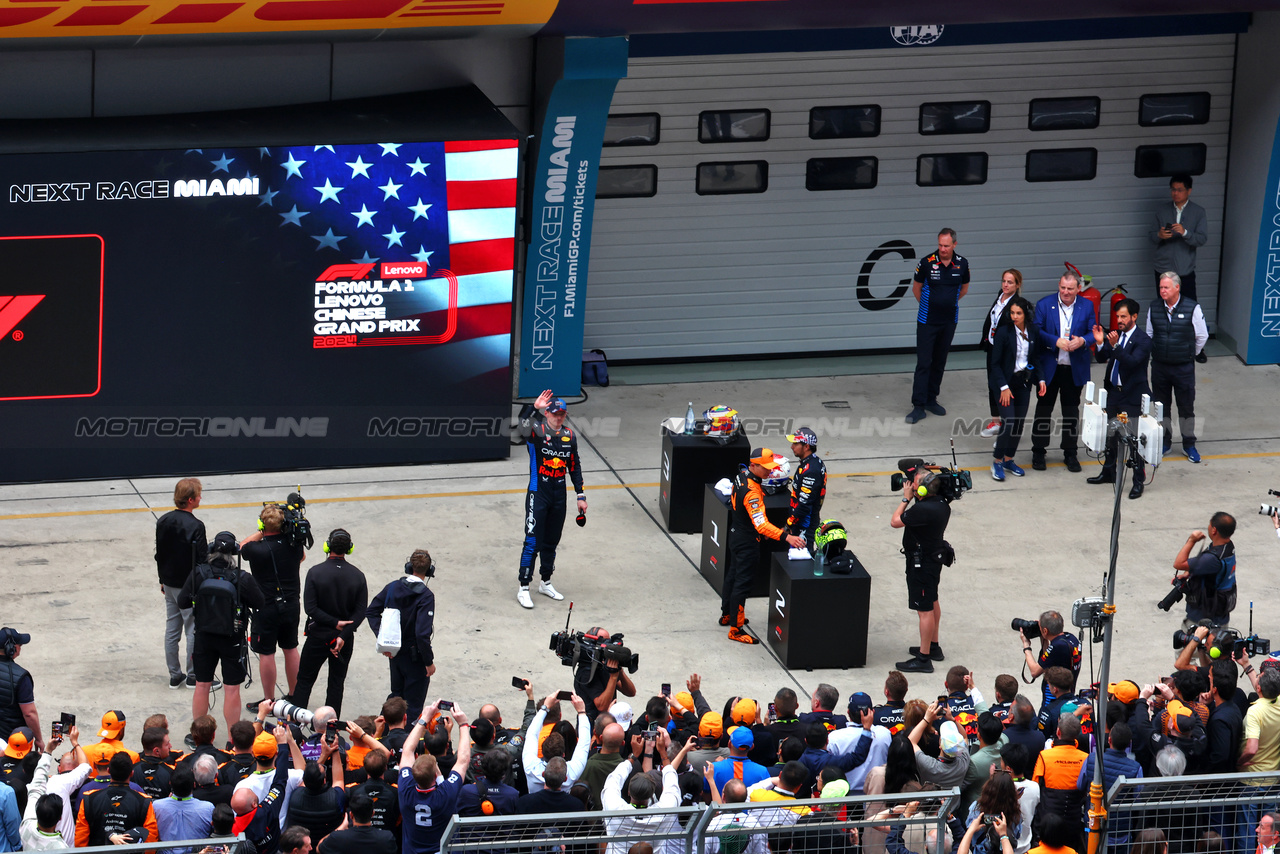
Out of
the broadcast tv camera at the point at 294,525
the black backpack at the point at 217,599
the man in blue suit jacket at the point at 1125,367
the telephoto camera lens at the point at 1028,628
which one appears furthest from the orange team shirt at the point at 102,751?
the man in blue suit jacket at the point at 1125,367

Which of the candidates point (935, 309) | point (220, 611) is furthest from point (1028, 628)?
point (935, 309)

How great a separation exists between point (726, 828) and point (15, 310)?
31.1ft

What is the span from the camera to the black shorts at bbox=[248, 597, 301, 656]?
12203 mm

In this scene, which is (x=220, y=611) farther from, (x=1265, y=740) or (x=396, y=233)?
(x=1265, y=740)

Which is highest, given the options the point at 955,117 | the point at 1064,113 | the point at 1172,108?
the point at 1172,108

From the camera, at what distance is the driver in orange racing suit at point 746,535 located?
13.7 metres

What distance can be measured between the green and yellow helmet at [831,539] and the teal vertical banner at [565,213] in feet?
18.6

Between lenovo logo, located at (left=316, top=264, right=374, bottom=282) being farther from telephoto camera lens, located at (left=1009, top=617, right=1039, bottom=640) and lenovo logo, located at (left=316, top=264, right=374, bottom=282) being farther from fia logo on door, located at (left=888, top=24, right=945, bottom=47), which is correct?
telephoto camera lens, located at (left=1009, top=617, right=1039, bottom=640)

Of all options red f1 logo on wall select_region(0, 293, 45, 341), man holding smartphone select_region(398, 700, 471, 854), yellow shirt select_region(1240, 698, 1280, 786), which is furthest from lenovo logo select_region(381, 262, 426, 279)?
yellow shirt select_region(1240, 698, 1280, 786)

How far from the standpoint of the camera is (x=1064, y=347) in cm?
1705

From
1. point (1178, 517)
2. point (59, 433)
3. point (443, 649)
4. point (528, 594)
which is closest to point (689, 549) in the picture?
point (528, 594)

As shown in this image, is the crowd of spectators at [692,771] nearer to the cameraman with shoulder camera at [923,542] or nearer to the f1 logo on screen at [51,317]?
the cameraman with shoulder camera at [923,542]

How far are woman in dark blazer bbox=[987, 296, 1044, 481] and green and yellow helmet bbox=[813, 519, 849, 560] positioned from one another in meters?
4.28

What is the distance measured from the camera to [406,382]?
16906mm
